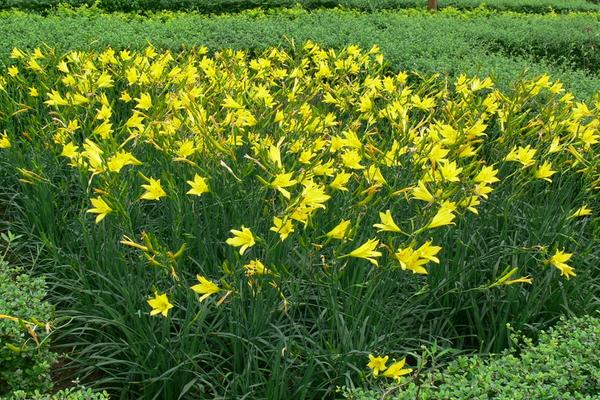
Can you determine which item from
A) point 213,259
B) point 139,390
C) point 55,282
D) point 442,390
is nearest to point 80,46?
point 55,282

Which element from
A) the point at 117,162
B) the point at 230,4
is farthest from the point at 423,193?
the point at 230,4

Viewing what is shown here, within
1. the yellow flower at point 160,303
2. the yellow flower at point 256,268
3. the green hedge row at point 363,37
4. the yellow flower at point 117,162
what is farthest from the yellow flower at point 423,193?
the green hedge row at point 363,37

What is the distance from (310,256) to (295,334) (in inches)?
17.8

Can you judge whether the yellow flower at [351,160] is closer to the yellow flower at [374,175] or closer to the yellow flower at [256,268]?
the yellow flower at [374,175]

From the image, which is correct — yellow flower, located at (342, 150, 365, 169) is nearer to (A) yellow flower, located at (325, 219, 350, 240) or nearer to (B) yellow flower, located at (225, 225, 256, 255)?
(A) yellow flower, located at (325, 219, 350, 240)

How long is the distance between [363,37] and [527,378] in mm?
4677

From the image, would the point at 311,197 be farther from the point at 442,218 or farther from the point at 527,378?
the point at 527,378

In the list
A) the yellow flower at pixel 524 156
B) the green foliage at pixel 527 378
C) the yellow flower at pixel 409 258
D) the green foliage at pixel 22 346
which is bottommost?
the green foliage at pixel 22 346

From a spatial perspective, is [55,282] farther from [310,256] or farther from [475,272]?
[475,272]

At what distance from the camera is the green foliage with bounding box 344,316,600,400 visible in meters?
2.00

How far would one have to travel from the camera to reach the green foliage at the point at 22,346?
2.31 meters

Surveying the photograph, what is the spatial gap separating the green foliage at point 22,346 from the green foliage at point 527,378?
1.04m

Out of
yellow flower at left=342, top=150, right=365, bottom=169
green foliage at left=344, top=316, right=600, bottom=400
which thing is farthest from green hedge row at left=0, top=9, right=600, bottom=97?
green foliage at left=344, top=316, right=600, bottom=400

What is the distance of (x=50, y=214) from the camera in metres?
3.26
